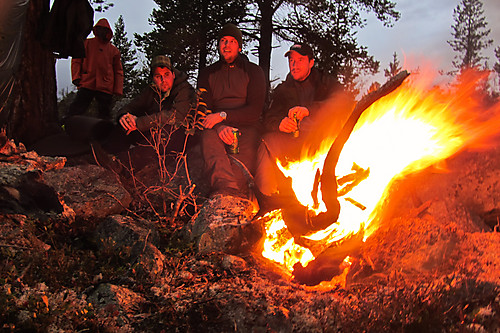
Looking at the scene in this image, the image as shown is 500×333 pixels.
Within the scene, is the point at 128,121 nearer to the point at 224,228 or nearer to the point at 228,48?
the point at 228,48

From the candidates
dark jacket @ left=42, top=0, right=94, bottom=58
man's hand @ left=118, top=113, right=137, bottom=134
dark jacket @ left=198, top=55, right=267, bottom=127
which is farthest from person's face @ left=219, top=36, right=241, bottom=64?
dark jacket @ left=42, top=0, right=94, bottom=58

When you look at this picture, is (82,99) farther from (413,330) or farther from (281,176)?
(413,330)

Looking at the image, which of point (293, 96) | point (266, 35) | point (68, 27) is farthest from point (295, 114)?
point (266, 35)

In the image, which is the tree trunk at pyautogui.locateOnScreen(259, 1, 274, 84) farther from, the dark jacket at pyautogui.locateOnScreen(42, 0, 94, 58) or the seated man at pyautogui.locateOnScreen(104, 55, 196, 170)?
the seated man at pyautogui.locateOnScreen(104, 55, 196, 170)

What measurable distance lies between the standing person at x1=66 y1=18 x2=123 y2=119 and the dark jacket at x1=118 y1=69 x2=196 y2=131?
6.21ft

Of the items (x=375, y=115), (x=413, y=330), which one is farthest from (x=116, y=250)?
(x=375, y=115)

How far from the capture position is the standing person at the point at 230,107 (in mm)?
5156

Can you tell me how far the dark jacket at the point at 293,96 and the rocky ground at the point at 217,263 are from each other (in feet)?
4.72

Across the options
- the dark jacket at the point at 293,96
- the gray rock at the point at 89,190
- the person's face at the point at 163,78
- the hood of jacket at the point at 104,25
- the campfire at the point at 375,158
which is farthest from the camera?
the hood of jacket at the point at 104,25

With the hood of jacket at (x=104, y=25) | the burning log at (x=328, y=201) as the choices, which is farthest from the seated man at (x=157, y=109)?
the hood of jacket at (x=104, y=25)

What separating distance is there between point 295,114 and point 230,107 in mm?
1043

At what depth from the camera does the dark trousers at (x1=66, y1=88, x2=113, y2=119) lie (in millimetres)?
7031

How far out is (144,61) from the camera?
12734mm

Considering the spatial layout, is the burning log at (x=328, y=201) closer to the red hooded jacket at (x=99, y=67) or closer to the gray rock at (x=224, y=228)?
the gray rock at (x=224, y=228)
